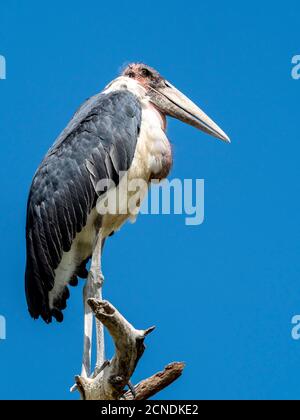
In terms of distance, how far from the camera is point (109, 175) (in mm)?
9672

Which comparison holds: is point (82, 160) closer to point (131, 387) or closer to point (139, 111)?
point (139, 111)

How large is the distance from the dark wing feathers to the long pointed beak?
79 cm

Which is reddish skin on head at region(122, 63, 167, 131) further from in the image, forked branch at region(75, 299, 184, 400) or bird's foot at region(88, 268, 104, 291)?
forked branch at region(75, 299, 184, 400)

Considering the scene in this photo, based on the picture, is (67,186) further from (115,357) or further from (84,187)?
(115,357)

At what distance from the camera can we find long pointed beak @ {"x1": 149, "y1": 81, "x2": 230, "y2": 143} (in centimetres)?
1066

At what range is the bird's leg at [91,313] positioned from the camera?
9.10 meters

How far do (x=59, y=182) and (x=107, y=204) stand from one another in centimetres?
44

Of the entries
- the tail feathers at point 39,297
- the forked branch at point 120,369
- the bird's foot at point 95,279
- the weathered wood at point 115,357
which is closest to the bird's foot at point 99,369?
the forked branch at point 120,369

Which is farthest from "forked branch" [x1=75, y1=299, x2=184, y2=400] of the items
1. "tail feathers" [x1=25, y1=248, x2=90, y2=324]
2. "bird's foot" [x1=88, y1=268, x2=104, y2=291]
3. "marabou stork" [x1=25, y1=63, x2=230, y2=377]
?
"tail feathers" [x1=25, y1=248, x2=90, y2=324]

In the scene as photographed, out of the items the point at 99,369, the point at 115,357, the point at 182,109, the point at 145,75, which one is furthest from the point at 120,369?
the point at 145,75

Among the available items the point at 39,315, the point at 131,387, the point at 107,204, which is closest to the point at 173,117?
the point at 107,204

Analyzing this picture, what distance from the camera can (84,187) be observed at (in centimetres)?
965

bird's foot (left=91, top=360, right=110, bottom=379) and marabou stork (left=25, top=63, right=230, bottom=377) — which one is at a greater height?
marabou stork (left=25, top=63, right=230, bottom=377)

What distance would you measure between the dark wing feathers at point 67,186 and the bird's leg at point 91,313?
26 cm
